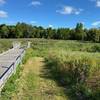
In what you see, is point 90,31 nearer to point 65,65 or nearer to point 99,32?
point 99,32

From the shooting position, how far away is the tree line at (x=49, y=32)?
350 ft

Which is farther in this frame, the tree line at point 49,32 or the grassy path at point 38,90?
the tree line at point 49,32

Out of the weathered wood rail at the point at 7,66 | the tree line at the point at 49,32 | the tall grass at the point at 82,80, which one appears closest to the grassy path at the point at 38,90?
the tall grass at the point at 82,80

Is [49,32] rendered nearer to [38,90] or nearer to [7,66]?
[7,66]

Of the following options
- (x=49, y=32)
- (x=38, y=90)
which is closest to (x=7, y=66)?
(x=38, y=90)

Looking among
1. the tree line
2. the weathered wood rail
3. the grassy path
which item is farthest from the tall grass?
the tree line

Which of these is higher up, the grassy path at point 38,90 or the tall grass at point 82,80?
the tall grass at point 82,80

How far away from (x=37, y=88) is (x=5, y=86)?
1.59 m

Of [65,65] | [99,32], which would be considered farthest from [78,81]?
[99,32]

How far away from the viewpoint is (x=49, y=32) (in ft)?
387

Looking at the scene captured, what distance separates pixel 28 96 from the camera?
12.0 m

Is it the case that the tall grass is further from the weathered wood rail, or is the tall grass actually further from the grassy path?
the weathered wood rail

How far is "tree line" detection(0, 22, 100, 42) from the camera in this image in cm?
10677

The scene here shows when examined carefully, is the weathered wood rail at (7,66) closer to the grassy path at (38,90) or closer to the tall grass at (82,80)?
the grassy path at (38,90)
